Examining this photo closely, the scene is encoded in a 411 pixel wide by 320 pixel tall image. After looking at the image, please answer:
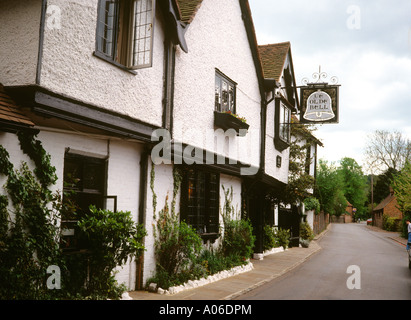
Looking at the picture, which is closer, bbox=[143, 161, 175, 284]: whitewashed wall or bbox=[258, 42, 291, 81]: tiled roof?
bbox=[143, 161, 175, 284]: whitewashed wall

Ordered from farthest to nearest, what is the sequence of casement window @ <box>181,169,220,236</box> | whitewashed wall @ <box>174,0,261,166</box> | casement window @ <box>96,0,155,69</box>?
casement window @ <box>181,169,220,236</box> < whitewashed wall @ <box>174,0,261,166</box> < casement window @ <box>96,0,155,69</box>

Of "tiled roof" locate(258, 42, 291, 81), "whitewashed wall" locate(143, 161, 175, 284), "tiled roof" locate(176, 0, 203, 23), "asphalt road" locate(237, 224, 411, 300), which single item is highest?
"tiled roof" locate(258, 42, 291, 81)

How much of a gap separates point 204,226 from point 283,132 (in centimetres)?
835

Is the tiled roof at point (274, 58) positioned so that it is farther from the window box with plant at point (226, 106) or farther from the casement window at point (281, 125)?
the window box with plant at point (226, 106)

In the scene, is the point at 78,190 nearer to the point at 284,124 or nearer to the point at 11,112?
the point at 11,112

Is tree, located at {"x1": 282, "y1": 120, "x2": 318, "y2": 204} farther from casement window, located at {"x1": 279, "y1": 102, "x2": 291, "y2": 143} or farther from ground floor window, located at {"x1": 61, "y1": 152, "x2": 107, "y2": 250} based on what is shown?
ground floor window, located at {"x1": 61, "y1": 152, "x2": 107, "y2": 250}

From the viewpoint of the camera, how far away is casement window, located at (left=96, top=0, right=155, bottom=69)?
820 centimetres

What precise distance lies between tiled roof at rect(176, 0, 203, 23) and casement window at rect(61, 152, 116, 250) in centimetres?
471

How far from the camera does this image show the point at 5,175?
6031mm

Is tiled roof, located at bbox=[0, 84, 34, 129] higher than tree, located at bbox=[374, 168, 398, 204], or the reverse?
tree, located at bbox=[374, 168, 398, 204]

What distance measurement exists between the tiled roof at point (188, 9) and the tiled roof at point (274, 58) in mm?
7390

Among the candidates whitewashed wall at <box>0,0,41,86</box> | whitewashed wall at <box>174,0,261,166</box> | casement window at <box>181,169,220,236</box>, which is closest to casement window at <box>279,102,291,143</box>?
whitewashed wall at <box>174,0,261,166</box>
